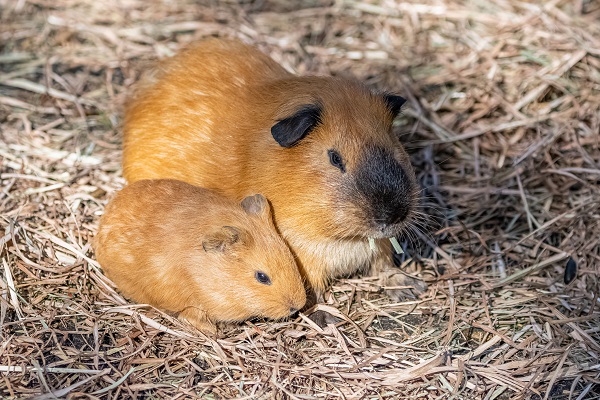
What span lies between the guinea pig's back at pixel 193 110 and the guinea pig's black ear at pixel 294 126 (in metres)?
0.59

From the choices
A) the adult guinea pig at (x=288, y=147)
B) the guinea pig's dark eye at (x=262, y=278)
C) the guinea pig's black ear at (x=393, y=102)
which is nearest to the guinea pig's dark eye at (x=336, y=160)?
the adult guinea pig at (x=288, y=147)

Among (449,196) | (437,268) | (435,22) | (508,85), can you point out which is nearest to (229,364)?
(437,268)

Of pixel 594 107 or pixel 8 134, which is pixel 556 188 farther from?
pixel 8 134

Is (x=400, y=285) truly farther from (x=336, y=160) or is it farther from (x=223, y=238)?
(x=223, y=238)

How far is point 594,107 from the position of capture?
7551mm

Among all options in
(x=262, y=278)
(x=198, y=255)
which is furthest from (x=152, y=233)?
(x=262, y=278)

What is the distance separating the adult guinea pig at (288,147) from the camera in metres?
5.20

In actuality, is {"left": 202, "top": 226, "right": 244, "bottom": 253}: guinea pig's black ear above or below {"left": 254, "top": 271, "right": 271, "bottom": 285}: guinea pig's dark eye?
above

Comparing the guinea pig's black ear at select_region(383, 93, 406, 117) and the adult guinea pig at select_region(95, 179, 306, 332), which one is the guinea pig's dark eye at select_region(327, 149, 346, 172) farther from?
the guinea pig's black ear at select_region(383, 93, 406, 117)

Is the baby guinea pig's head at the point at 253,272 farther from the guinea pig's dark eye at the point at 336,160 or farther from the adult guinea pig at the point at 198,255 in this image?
the guinea pig's dark eye at the point at 336,160

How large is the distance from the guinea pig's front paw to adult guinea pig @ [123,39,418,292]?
0.34 feet

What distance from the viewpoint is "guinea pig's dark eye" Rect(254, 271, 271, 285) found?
17.1 ft

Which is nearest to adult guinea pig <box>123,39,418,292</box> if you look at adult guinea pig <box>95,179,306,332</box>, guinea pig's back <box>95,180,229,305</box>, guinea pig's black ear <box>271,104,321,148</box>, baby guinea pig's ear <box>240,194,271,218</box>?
guinea pig's black ear <box>271,104,321,148</box>

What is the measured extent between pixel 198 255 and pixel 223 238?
0.29 m
